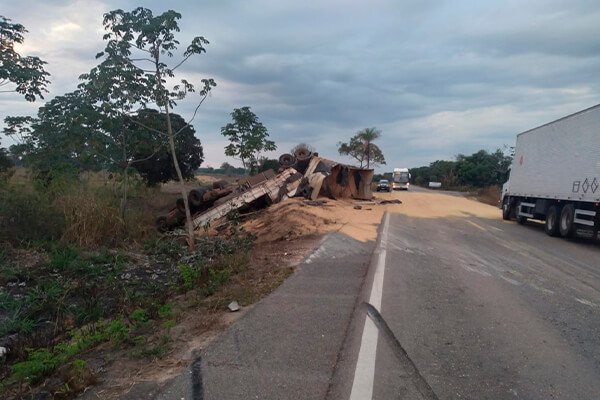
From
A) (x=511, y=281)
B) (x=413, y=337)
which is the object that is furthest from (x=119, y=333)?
(x=511, y=281)

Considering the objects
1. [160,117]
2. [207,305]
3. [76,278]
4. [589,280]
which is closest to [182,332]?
[207,305]

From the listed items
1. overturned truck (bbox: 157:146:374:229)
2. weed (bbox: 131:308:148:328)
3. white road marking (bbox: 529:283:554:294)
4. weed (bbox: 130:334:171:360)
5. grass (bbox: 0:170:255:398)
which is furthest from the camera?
overturned truck (bbox: 157:146:374:229)

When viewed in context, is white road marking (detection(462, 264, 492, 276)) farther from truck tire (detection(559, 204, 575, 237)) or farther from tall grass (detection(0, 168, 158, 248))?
tall grass (detection(0, 168, 158, 248))

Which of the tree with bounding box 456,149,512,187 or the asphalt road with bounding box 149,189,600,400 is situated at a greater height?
the tree with bounding box 456,149,512,187

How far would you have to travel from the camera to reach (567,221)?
1430 centimetres

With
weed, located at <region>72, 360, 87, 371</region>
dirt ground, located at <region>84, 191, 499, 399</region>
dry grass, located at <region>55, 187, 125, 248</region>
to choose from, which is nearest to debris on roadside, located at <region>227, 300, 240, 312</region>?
dirt ground, located at <region>84, 191, 499, 399</region>

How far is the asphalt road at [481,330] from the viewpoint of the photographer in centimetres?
387

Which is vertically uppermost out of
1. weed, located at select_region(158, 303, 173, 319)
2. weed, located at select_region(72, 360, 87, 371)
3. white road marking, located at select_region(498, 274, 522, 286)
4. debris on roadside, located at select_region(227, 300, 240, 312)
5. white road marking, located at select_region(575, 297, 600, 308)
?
white road marking, located at select_region(575, 297, 600, 308)

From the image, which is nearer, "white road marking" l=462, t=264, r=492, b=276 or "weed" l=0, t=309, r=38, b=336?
"weed" l=0, t=309, r=38, b=336

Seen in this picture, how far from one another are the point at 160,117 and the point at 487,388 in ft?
40.2

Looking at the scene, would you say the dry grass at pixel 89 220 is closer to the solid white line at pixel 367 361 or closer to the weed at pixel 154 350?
the weed at pixel 154 350

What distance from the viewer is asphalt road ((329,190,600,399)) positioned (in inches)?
152

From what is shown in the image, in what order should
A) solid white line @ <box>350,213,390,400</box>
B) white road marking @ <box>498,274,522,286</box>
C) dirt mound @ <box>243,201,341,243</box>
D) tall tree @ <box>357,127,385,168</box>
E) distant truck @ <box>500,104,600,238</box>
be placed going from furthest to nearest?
tall tree @ <box>357,127,385,168</box>, distant truck @ <box>500,104,600,238</box>, dirt mound @ <box>243,201,341,243</box>, white road marking @ <box>498,274,522,286</box>, solid white line @ <box>350,213,390,400</box>

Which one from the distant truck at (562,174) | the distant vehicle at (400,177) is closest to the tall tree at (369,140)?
the distant vehicle at (400,177)
